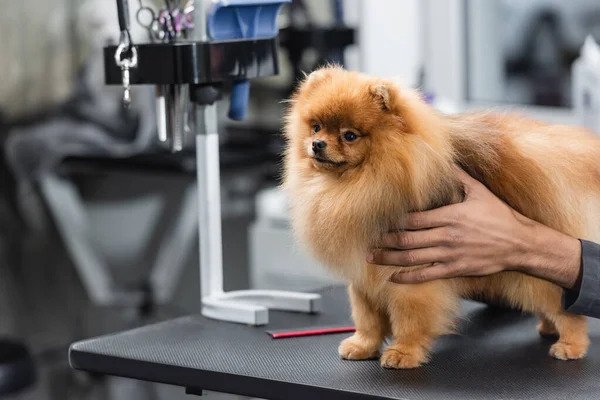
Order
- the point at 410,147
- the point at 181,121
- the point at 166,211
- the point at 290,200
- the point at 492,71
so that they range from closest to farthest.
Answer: the point at 410,147
the point at 290,200
the point at 181,121
the point at 492,71
the point at 166,211

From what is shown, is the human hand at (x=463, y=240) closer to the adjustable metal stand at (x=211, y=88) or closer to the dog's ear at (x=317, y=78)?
the dog's ear at (x=317, y=78)

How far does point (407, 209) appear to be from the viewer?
1217 millimetres

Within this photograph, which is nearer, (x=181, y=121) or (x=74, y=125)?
(x=181, y=121)

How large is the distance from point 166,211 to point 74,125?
20.6 inches

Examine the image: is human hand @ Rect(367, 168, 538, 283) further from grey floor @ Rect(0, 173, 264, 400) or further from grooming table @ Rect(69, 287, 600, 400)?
grey floor @ Rect(0, 173, 264, 400)

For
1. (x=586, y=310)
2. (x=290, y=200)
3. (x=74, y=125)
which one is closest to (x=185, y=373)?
(x=290, y=200)

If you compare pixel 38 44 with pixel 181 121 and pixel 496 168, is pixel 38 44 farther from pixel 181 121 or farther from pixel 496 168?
pixel 496 168

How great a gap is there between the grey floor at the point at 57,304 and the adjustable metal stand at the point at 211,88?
1.42 meters

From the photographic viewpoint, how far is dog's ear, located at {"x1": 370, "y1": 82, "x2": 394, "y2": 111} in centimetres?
119

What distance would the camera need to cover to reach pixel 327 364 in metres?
1.27

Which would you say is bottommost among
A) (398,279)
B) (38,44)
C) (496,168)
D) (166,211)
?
(166,211)

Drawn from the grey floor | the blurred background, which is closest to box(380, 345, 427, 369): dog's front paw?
the blurred background

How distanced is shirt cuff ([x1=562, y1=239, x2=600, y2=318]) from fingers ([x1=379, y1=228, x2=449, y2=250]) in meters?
0.20

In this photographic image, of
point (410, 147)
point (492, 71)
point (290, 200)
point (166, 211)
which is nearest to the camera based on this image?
point (410, 147)
